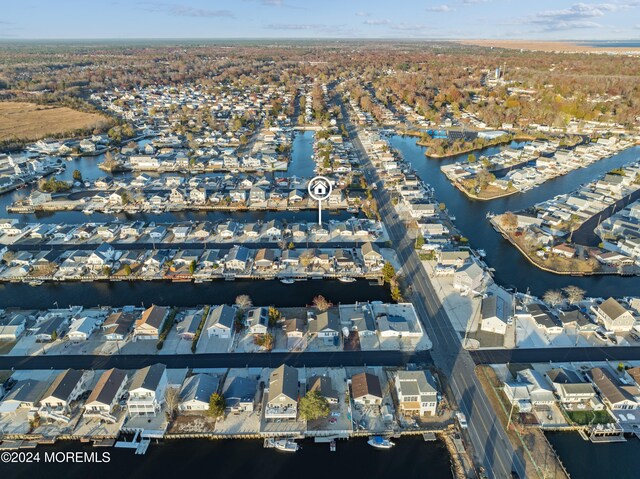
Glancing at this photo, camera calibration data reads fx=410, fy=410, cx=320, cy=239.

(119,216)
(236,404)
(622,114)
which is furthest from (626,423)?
(622,114)

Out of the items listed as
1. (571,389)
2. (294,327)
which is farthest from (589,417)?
(294,327)

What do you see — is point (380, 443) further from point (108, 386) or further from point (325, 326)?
point (108, 386)

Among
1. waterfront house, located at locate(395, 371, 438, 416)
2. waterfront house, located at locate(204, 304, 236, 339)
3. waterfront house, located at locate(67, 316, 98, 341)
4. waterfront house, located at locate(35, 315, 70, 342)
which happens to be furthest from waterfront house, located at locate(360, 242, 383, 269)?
waterfront house, located at locate(35, 315, 70, 342)

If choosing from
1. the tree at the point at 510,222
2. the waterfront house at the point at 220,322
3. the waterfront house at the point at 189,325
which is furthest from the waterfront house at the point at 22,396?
the tree at the point at 510,222

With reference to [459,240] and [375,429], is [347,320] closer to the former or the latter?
[375,429]

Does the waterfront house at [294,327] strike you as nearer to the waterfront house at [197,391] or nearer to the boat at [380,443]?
the waterfront house at [197,391]

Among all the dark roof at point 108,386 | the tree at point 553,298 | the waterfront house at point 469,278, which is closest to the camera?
the dark roof at point 108,386
